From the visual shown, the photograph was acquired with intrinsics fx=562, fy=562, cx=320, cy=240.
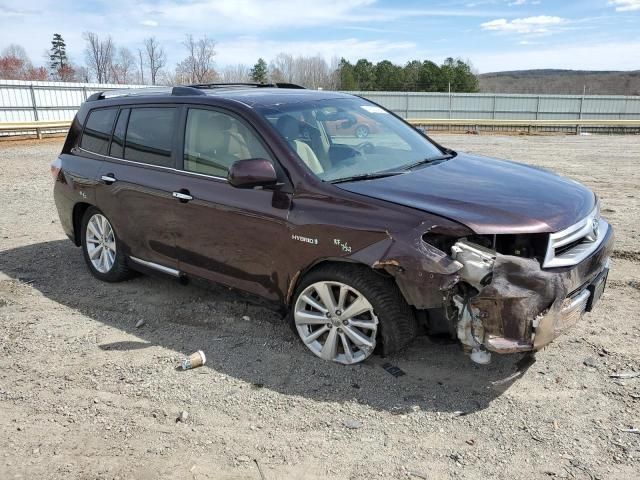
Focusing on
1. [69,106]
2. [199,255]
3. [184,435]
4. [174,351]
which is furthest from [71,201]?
[69,106]

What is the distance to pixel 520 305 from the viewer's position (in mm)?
3186

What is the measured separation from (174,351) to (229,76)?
5024 centimetres

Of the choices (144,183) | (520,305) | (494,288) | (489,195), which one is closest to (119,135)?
(144,183)

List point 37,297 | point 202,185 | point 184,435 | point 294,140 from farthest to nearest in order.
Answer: point 37,297 < point 202,185 < point 294,140 < point 184,435

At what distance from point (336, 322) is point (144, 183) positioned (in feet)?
7.12

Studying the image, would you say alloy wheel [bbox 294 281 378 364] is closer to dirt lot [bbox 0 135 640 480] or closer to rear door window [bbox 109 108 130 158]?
dirt lot [bbox 0 135 640 480]

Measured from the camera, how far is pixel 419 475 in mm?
2844

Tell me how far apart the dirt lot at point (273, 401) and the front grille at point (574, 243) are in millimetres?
823

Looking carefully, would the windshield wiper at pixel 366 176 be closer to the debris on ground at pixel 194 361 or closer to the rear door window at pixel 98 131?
the debris on ground at pixel 194 361

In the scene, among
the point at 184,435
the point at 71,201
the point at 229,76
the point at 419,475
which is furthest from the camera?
the point at 229,76

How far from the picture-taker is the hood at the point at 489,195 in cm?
334

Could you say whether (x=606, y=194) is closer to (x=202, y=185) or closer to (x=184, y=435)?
(x=202, y=185)

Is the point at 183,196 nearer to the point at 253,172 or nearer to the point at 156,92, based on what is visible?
the point at 253,172

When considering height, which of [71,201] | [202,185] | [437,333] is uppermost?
[202,185]
